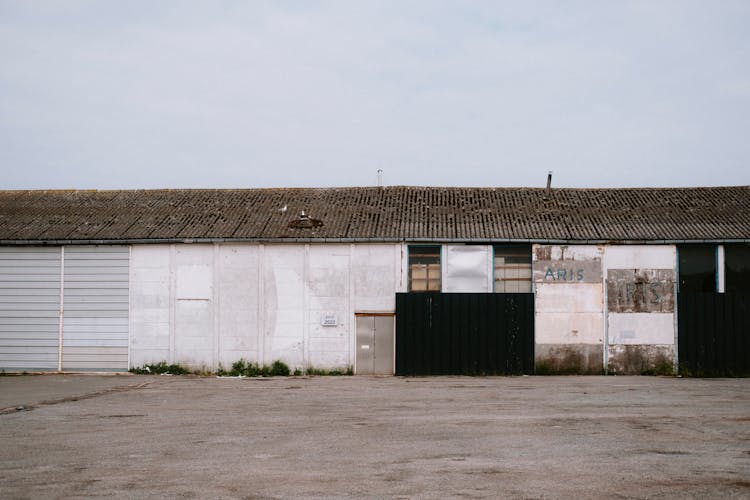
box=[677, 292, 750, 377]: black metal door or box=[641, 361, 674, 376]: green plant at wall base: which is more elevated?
box=[677, 292, 750, 377]: black metal door

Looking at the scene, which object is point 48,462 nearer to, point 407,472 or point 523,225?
point 407,472

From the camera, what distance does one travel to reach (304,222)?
24625mm

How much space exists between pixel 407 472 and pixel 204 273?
15.9 m

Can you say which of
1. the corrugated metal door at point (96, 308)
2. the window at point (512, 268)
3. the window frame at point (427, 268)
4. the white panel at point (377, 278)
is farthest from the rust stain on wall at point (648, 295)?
the corrugated metal door at point (96, 308)

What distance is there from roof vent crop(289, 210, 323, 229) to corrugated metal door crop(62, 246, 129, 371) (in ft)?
Answer: 16.4

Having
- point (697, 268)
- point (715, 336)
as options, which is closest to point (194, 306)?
point (697, 268)

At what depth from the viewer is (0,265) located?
24.7 m

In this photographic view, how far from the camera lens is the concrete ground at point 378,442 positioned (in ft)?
27.9

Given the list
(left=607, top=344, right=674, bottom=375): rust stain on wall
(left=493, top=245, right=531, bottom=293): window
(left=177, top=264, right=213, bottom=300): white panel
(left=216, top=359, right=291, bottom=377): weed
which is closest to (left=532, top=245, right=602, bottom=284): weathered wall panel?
(left=493, top=245, right=531, bottom=293): window

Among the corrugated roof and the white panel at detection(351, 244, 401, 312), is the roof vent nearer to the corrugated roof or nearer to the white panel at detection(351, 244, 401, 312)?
the corrugated roof

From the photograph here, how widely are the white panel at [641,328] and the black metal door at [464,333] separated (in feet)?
7.77

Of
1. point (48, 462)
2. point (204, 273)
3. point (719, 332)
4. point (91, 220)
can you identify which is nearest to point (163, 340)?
point (204, 273)

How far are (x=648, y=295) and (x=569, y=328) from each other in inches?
95.7

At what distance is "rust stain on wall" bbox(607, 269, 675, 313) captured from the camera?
76.6ft
